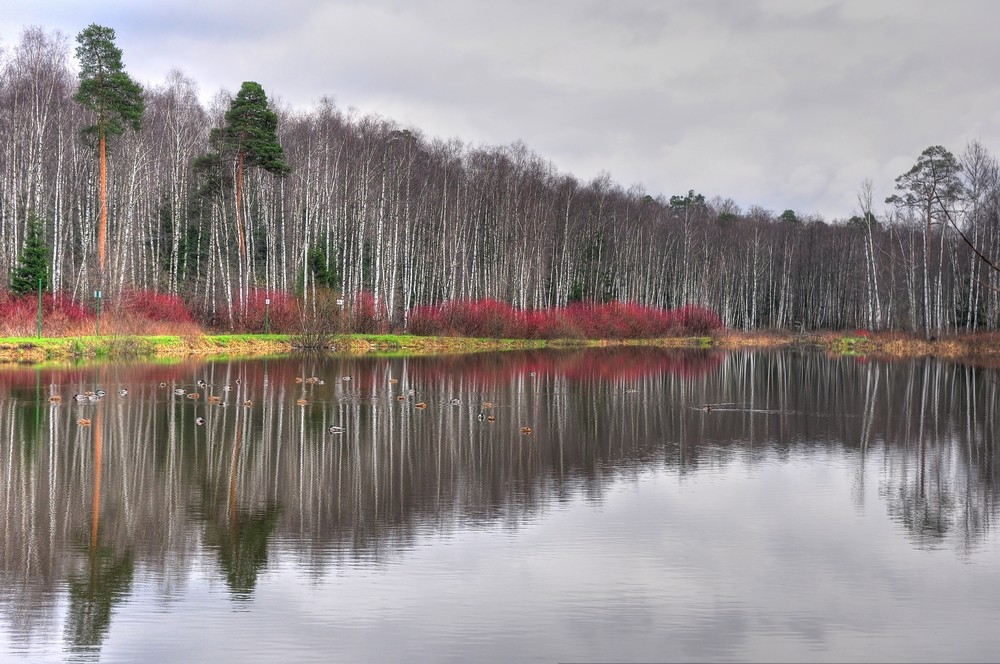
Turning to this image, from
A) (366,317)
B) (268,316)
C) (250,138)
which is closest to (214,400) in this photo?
(268,316)

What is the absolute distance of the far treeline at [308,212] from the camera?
156 ft

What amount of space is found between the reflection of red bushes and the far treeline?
9.49ft

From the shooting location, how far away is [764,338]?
8062cm

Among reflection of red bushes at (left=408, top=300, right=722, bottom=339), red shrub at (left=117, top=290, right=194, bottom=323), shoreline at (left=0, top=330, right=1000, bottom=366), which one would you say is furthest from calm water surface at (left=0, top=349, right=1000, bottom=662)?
reflection of red bushes at (left=408, top=300, right=722, bottom=339)

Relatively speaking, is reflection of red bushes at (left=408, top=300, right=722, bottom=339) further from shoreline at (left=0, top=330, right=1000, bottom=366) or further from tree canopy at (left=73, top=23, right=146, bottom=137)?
tree canopy at (left=73, top=23, right=146, bottom=137)

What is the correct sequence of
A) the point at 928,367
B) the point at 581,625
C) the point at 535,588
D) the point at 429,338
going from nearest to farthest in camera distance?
1. the point at 581,625
2. the point at 535,588
3. the point at 928,367
4. the point at 429,338

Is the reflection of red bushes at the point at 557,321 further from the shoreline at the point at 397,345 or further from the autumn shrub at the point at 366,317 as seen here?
the autumn shrub at the point at 366,317

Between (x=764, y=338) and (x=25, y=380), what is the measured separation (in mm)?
65684

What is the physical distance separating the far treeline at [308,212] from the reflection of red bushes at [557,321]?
2.89 metres

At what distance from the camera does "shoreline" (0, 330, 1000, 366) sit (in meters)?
35.7

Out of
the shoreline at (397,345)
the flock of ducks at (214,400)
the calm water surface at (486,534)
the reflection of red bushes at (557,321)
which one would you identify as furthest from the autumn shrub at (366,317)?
the calm water surface at (486,534)

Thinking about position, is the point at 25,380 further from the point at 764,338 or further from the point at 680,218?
the point at 680,218

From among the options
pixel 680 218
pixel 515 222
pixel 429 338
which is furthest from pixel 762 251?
pixel 429 338

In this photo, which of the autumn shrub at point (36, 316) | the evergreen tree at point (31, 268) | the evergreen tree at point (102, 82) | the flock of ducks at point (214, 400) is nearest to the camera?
the flock of ducks at point (214, 400)
